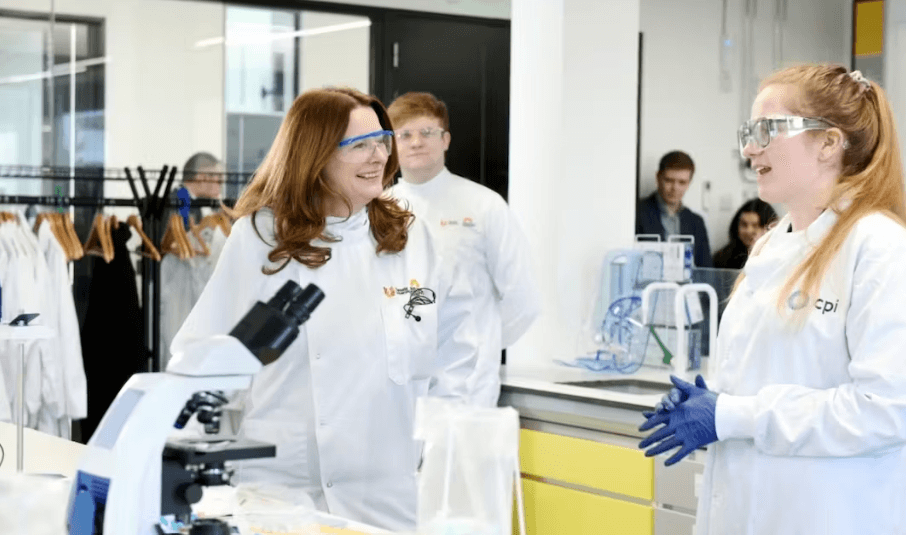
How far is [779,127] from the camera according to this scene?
2.29 meters

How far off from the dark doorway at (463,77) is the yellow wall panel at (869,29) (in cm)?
252

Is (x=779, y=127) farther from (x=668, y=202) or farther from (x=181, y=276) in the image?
(x=668, y=202)

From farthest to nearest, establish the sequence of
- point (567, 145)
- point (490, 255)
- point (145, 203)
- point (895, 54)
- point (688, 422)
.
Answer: point (895, 54) → point (145, 203) → point (567, 145) → point (490, 255) → point (688, 422)

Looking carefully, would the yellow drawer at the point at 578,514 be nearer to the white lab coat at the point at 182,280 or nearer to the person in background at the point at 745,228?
the white lab coat at the point at 182,280

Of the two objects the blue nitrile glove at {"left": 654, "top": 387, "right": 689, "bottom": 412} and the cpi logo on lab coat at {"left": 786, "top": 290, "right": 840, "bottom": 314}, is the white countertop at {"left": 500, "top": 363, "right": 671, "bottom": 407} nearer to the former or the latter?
the blue nitrile glove at {"left": 654, "top": 387, "right": 689, "bottom": 412}

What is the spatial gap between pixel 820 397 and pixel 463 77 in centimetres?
482

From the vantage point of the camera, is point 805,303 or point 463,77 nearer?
point 805,303

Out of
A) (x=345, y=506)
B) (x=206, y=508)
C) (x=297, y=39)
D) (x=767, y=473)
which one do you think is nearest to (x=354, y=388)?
(x=345, y=506)

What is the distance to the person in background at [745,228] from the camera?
7.25m

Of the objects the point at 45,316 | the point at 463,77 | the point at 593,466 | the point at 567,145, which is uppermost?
the point at 463,77

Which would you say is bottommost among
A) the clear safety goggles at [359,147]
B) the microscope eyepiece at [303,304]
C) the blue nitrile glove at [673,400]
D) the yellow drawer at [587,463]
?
the yellow drawer at [587,463]

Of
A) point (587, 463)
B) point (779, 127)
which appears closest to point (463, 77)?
point (587, 463)

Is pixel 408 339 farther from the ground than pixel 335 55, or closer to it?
closer to it

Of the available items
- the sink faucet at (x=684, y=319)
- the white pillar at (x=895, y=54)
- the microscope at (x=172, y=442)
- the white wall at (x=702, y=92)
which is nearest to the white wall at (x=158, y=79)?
the white wall at (x=702, y=92)
